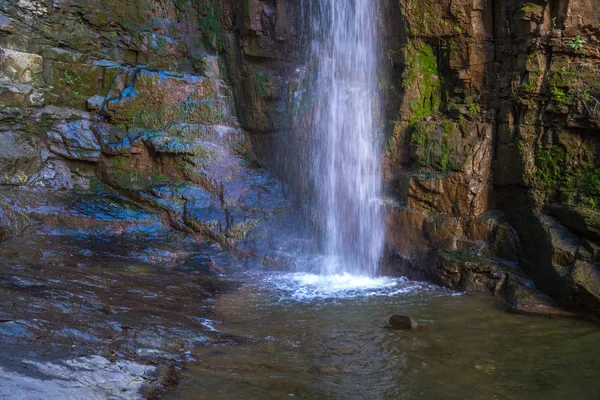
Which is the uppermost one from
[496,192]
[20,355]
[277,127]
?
[277,127]

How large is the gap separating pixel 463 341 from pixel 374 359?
1.13m

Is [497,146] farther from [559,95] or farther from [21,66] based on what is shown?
[21,66]

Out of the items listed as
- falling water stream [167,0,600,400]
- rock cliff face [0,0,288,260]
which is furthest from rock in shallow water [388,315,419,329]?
rock cliff face [0,0,288,260]

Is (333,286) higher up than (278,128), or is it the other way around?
(278,128)

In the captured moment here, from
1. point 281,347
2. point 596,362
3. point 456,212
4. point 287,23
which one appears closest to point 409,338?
point 281,347

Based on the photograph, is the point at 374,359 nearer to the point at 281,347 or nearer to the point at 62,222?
the point at 281,347

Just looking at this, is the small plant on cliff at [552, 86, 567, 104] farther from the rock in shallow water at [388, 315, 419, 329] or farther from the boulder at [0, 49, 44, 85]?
the boulder at [0, 49, 44, 85]

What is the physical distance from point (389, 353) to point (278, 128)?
6.40 m

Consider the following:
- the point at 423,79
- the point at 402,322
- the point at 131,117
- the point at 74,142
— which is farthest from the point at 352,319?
the point at 74,142

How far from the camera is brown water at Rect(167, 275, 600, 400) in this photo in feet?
14.6

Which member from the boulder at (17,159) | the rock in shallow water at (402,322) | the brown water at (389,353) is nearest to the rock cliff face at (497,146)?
the brown water at (389,353)

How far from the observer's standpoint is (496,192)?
28.1 ft

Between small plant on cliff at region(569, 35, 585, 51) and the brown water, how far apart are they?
152 inches

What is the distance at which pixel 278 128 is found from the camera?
10812mm
